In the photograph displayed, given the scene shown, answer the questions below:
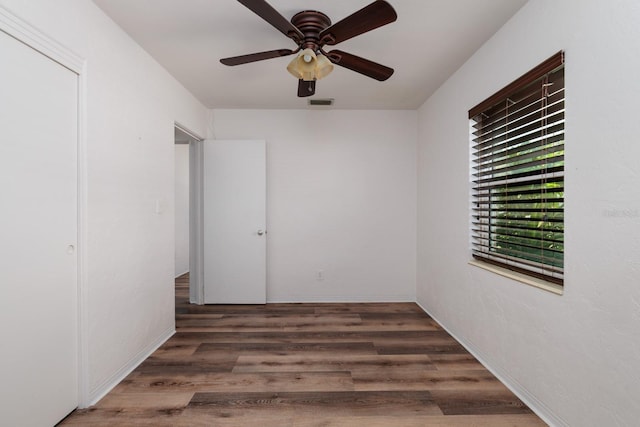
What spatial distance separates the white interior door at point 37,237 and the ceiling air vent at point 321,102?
2.36m

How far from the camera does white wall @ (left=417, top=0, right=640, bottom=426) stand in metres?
1.33

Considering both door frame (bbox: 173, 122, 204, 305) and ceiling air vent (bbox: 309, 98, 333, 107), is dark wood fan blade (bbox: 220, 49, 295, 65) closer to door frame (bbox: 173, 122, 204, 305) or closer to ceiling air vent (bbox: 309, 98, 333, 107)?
ceiling air vent (bbox: 309, 98, 333, 107)

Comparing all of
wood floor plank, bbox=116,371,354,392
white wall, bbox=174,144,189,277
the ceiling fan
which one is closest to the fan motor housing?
the ceiling fan

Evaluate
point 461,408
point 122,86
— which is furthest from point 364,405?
point 122,86

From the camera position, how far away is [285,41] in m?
2.41

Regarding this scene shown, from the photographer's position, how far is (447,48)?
8.18ft

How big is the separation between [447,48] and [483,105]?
1.78 feet

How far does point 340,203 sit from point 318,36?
2.34m

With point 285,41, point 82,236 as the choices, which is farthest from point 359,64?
point 82,236

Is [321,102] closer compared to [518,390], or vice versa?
[518,390]

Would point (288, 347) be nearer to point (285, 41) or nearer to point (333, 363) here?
point (333, 363)

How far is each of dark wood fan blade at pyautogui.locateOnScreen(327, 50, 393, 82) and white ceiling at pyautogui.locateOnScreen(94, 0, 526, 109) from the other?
26cm

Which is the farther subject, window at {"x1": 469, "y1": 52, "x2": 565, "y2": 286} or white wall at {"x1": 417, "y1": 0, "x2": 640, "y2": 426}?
window at {"x1": 469, "y1": 52, "x2": 565, "y2": 286}

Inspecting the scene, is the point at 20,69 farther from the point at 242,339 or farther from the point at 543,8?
the point at 543,8
